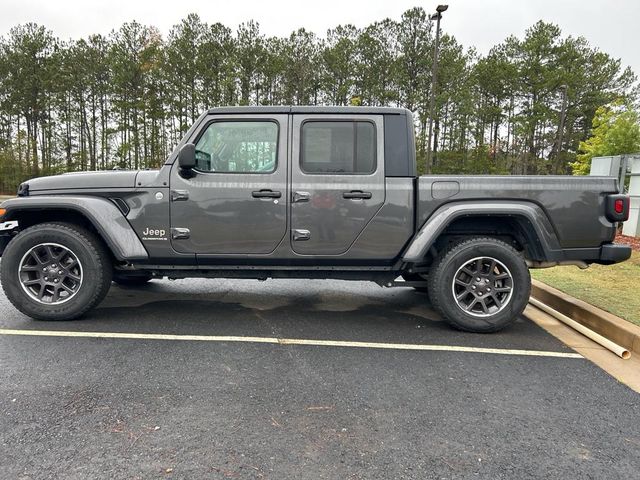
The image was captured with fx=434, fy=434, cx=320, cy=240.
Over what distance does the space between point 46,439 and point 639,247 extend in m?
10.4

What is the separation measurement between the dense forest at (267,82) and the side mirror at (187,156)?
3064cm

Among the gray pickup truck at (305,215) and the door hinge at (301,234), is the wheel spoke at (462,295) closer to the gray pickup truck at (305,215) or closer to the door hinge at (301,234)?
the gray pickup truck at (305,215)

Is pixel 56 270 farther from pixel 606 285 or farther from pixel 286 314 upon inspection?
pixel 606 285

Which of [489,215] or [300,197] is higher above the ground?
[300,197]

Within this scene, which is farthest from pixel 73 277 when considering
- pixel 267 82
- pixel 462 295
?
pixel 267 82

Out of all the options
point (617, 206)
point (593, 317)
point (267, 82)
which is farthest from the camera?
point (267, 82)

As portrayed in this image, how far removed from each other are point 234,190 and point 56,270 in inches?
75.5

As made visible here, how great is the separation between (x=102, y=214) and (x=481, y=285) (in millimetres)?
3639

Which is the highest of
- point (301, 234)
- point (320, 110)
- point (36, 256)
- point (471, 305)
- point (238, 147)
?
point (320, 110)

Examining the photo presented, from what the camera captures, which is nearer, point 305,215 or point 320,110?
point 305,215

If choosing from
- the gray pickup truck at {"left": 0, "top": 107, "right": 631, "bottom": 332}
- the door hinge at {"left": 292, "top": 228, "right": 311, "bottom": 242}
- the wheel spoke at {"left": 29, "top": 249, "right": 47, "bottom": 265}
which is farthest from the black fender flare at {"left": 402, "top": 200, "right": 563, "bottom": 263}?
A: the wheel spoke at {"left": 29, "top": 249, "right": 47, "bottom": 265}

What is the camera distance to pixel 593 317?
4277 millimetres

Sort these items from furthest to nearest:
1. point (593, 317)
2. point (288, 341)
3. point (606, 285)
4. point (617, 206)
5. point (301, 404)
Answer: point (606, 285) → point (593, 317) → point (617, 206) → point (288, 341) → point (301, 404)

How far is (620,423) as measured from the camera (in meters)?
2.55
